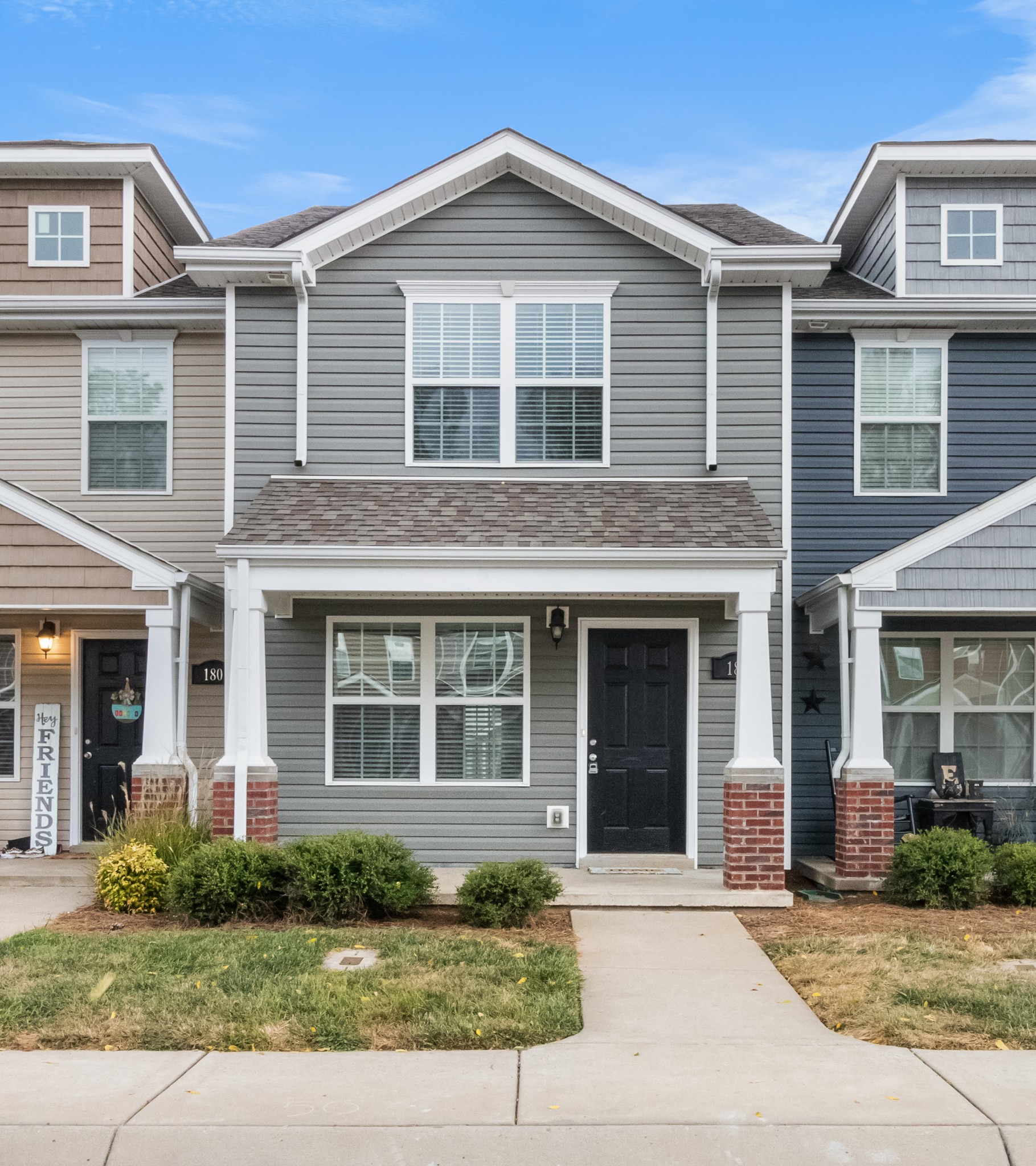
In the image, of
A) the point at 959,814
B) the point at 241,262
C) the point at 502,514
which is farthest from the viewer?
the point at 959,814

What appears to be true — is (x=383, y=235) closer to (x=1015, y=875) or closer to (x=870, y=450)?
(x=870, y=450)

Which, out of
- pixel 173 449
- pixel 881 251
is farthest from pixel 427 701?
pixel 881 251

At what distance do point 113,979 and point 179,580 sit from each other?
12.4 feet

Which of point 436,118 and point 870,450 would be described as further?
point 436,118

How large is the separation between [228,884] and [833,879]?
192 inches

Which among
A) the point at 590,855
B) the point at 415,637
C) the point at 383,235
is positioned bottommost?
the point at 590,855

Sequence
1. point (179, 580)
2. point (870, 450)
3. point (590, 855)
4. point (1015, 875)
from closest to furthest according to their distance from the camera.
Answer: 1. point (1015, 875)
2. point (179, 580)
3. point (590, 855)
4. point (870, 450)

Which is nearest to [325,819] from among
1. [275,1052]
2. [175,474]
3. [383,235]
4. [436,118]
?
[175,474]

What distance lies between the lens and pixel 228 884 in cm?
776

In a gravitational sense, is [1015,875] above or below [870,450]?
below

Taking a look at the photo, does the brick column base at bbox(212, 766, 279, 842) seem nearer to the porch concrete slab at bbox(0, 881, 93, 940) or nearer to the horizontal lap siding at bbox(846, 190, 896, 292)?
the porch concrete slab at bbox(0, 881, 93, 940)

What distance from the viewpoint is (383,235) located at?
1013 cm

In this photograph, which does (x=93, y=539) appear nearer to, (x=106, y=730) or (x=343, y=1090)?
(x=106, y=730)

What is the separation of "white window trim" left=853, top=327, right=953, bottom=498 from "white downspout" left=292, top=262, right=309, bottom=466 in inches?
205
